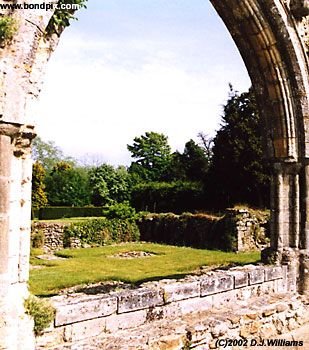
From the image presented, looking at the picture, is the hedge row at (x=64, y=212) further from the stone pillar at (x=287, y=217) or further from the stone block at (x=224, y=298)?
the stone block at (x=224, y=298)

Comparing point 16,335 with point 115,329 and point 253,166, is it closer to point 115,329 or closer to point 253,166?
point 115,329

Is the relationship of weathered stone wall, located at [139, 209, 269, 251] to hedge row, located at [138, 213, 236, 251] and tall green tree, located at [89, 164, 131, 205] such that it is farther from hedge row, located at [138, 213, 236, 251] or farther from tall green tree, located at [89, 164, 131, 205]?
tall green tree, located at [89, 164, 131, 205]

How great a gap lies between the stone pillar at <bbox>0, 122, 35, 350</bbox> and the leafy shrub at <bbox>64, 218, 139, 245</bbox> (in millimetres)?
15045

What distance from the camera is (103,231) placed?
19.2 m

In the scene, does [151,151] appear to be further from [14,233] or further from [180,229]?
[14,233]

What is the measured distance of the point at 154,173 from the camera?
40.7 m

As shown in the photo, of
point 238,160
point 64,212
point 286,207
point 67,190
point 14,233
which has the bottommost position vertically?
point 64,212

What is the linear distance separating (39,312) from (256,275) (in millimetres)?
2951

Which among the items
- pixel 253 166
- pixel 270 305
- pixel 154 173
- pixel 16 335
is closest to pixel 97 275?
pixel 270 305

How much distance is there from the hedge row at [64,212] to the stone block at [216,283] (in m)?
22.6

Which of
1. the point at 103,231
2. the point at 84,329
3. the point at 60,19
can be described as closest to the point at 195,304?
the point at 84,329

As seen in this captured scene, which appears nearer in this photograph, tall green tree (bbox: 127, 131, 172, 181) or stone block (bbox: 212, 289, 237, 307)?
stone block (bbox: 212, 289, 237, 307)

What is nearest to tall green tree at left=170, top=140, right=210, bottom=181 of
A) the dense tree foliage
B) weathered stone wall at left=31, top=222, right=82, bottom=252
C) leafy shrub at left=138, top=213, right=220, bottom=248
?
the dense tree foliage

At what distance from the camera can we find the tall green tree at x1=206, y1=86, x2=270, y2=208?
22.5 meters
